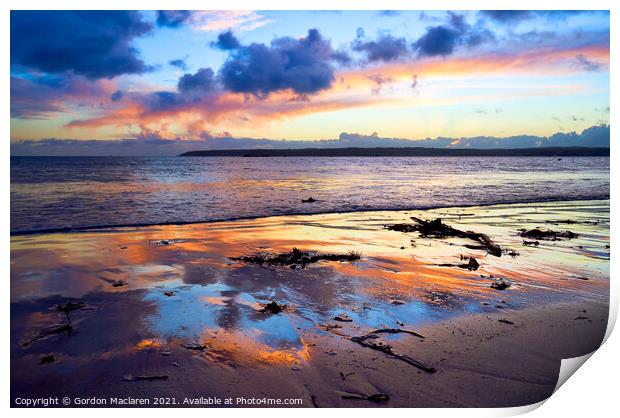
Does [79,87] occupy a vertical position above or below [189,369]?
above

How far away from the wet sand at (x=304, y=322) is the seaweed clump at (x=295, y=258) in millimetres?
186

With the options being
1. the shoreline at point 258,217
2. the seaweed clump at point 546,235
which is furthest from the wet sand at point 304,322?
the shoreline at point 258,217

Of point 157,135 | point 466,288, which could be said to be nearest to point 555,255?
point 466,288

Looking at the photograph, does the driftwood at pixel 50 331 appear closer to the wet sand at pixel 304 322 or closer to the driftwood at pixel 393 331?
the wet sand at pixel 304 322

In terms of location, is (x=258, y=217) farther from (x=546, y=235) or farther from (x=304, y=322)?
(x=304, y=322)

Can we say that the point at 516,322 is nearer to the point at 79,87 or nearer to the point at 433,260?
the point at 433,260

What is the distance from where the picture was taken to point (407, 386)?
146 inches

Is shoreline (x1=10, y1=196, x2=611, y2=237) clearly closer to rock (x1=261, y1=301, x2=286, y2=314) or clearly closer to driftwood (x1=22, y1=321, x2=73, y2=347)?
driftwood (x1=22, y1=321, x2=73, y2=347)

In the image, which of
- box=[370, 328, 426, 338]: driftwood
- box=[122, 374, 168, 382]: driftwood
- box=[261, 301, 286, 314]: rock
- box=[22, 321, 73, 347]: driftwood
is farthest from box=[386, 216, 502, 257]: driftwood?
box=[22, 321, 73, 347]: driftwood

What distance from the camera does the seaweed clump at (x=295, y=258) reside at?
7.53 meters
